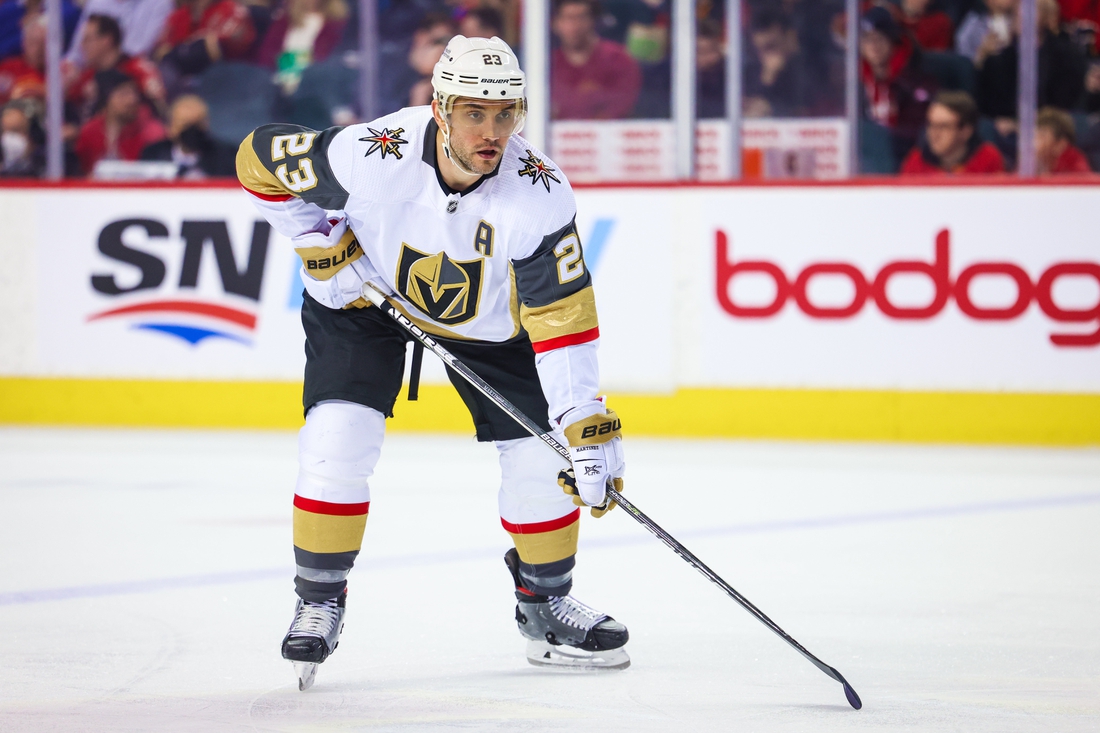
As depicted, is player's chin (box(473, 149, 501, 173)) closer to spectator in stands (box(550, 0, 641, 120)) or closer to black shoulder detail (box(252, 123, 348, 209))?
black shoulder detail (box(252, 123, 348, 209))

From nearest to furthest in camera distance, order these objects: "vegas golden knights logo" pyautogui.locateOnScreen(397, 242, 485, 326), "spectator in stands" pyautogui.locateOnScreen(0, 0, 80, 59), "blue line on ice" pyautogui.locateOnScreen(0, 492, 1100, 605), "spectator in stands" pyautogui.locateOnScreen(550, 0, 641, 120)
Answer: "vegas golden knights logo" pyautogui.locateOnScreen(397, 242, 485, 326)
"blue line on ice" pyautogui.locateOnScreen(0, 492, 1100, 605)
"spectator in stands" pyautogui.locateOnScreen(550, 0, 641, 120)
"spectator in stands" pyautogui.locateOnScreen(0, 0, 80, 59)

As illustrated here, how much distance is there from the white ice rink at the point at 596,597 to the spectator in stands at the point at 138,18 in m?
2.43

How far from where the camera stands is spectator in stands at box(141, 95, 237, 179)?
6.49 metres

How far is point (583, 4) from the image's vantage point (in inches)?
245

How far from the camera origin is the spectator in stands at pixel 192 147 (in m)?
6.49

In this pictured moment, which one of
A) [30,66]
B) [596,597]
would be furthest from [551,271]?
[30,66]

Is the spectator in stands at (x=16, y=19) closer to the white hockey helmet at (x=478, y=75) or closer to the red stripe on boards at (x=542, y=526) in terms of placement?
the white hockey helmet at (x=478, y=75)

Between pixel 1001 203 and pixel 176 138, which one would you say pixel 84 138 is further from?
pixel 1001 203

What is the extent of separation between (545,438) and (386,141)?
618 millimetres

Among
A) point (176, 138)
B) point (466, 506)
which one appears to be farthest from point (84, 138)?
point (466, 506)

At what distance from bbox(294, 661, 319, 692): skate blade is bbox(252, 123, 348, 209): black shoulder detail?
0.82 m

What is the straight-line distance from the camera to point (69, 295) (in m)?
6.16

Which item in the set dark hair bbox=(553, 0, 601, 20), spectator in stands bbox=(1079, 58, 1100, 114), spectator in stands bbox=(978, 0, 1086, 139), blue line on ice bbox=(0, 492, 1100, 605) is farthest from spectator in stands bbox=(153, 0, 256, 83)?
blue line on ice bbox=(0, 492, 1100, 605)

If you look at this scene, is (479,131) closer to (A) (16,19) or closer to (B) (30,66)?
(B) (30,66)
